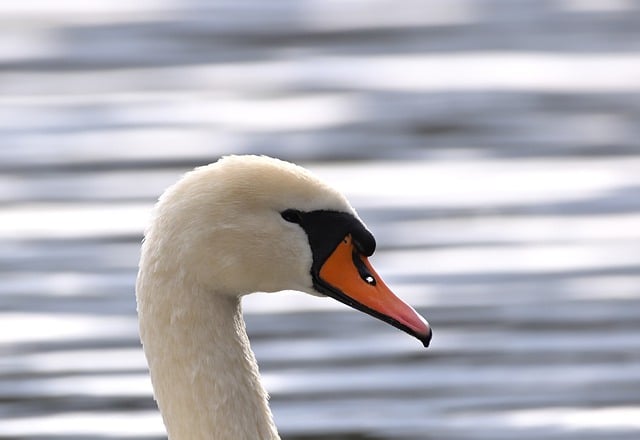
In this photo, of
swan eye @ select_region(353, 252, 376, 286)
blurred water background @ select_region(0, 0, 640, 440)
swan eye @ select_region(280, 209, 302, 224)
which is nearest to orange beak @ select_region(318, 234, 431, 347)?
swan eye @ select_region(353, 252, 376, 286)

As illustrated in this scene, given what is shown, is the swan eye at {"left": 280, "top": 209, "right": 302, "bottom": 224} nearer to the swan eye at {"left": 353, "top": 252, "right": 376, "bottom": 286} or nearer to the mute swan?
the mute swan

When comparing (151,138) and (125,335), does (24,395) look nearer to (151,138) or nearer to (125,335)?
(125,335)

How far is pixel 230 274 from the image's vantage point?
6078mm

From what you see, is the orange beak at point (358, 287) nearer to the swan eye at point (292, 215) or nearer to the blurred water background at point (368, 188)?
the swan eye at point (292, 215)

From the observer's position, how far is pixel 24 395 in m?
9.55

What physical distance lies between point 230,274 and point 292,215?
24 cm

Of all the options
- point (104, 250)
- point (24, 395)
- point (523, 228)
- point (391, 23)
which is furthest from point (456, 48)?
point (24, 395)

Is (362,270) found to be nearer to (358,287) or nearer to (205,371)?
(358,287)

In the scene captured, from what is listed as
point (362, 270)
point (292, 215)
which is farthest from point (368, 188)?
point (292, 215)

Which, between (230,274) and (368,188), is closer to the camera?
(230,274)

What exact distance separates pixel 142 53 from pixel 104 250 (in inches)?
126

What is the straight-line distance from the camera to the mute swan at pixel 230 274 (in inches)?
237

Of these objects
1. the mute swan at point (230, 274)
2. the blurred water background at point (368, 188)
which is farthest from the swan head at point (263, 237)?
the blurred water background at point (368, 188)

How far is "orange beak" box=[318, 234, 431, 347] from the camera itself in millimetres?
6148
